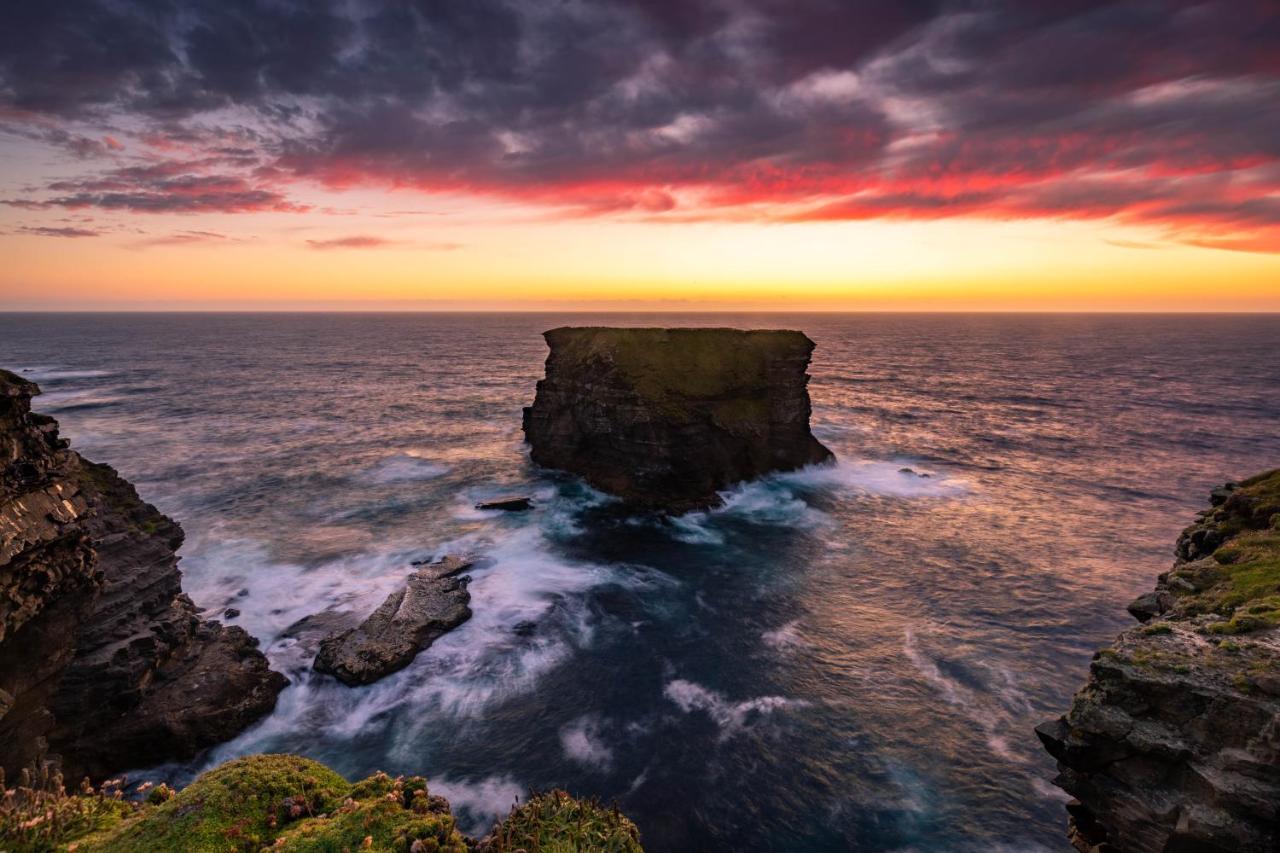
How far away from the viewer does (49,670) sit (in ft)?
50.0

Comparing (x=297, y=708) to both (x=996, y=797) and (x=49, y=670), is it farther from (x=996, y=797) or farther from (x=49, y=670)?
(x=996, y=797)

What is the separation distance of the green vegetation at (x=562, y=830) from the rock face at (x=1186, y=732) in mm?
9703

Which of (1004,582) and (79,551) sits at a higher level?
(79,551)

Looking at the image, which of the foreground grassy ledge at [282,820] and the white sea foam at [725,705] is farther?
the white sea foam at [725,705]

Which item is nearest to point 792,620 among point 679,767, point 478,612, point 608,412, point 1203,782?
point 679,767

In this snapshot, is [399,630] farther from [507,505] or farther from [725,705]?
[507,505]

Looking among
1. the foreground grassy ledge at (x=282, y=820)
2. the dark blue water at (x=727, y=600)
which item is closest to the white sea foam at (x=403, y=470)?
the dark blue water at (x=727, y=600)

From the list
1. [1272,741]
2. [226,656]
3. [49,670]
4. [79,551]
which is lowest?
[226,656]

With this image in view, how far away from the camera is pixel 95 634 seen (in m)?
19.8

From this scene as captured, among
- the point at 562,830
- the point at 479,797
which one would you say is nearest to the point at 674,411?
the point at 479,797

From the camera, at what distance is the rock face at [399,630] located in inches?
1013

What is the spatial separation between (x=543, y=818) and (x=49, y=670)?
571 inches

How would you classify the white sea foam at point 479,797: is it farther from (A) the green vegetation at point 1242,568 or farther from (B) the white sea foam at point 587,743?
(A) the green vegetation at point 1242,568

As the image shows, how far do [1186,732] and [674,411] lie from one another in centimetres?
3833
